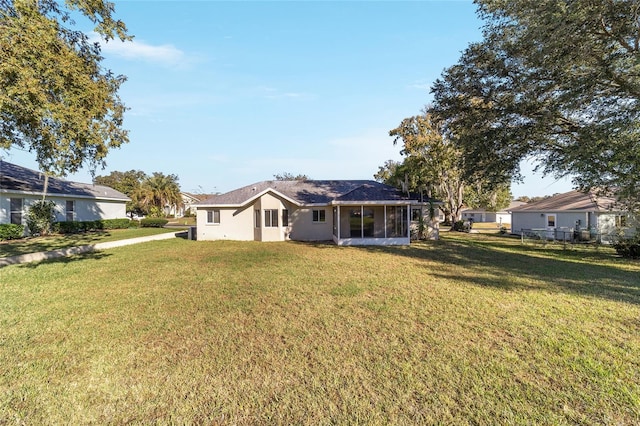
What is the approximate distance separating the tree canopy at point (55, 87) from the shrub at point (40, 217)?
13123 millimetres

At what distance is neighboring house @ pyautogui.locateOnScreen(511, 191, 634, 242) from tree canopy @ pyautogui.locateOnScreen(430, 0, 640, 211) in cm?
864

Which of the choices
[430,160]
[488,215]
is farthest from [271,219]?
[488,215]

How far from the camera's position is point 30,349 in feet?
15.5

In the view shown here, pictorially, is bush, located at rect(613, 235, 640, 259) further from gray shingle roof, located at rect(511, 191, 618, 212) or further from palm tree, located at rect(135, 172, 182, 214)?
palm tree, located at rect(135, 172, 182, 214)

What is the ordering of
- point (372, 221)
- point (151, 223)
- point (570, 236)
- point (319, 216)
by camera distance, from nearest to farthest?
1. point (372, 221)
2. point (319, 216)
3. point (570, 236)
4. point (151, 223)

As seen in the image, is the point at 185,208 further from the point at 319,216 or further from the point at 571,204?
the point at 571,204

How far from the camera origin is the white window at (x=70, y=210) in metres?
23.4

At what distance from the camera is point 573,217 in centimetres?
2342

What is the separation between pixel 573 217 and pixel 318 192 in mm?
20712

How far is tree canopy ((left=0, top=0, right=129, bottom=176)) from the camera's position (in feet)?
23.3

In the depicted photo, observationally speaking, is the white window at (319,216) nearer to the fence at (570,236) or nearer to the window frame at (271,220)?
the window frame at (271,220)

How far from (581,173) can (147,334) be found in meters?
15.5

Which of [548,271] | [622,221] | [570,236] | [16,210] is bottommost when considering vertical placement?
[548,271]

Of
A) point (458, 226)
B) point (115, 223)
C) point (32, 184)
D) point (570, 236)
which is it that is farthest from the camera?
point (458, 226)
